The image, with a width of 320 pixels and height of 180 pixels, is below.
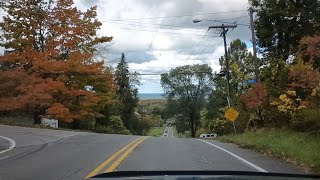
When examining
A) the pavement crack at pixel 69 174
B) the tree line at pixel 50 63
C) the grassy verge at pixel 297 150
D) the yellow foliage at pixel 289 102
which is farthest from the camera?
the tree line at pixel 50 63

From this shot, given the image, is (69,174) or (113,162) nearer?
(69,174)

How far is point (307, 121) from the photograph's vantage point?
22.8 m

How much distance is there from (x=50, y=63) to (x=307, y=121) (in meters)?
24.3

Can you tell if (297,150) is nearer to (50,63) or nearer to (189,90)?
(50,63)

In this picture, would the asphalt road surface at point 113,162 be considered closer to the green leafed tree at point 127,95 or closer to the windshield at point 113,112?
the windshield at point 113,112

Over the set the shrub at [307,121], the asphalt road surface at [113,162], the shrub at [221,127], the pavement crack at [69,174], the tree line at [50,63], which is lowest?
the pavement crack at [69,174]

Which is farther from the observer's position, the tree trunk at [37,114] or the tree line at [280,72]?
the tree trunk at [37,114]

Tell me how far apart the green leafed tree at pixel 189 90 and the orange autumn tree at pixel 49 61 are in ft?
181

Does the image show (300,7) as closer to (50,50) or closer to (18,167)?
(50,50)

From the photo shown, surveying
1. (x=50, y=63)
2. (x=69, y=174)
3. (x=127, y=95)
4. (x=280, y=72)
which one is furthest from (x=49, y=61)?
(x=127, y=95)

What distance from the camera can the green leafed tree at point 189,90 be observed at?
330 ft

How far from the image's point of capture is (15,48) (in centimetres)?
4406

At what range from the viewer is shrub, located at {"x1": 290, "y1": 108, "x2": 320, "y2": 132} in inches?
870

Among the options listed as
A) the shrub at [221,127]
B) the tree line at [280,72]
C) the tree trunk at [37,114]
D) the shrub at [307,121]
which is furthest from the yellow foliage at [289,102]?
the shrub at [221,127]
